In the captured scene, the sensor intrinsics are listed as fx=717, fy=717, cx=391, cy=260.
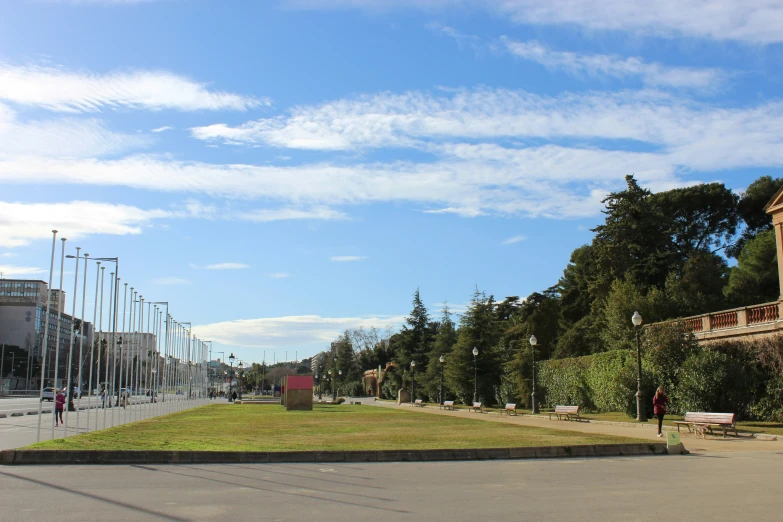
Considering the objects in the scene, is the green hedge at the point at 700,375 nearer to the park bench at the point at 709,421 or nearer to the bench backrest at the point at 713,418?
the park bench at the point at 709,421

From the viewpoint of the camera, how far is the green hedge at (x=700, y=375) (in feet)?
93.0

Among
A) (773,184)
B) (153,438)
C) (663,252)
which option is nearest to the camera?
(153,438)

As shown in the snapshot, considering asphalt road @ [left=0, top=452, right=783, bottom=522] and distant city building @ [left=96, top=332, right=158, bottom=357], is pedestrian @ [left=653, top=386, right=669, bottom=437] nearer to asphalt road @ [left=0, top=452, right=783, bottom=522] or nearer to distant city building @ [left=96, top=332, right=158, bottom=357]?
asphalt road @ [left=0, top=452, right=783, bottom=522]

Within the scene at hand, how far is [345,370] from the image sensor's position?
140 metres

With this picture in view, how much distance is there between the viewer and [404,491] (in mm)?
11750

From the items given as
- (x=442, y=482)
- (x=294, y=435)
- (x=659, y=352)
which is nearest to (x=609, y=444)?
(x=442, y=482)

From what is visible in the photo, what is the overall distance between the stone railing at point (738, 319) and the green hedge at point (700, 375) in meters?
0.83

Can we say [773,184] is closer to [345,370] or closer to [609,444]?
[609,444]

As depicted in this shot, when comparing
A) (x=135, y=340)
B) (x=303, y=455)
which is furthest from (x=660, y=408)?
(x=135, y=340)

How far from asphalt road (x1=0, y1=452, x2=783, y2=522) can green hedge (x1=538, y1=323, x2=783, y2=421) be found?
45.3 feet

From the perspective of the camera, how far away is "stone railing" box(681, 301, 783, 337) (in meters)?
28.9

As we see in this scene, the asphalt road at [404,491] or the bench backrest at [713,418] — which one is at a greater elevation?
the bench backrest at [713,418]

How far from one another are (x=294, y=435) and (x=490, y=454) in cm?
854

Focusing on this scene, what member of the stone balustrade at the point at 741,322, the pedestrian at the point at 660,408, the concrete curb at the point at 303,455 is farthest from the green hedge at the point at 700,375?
the concrete curb at the point at 303,455
